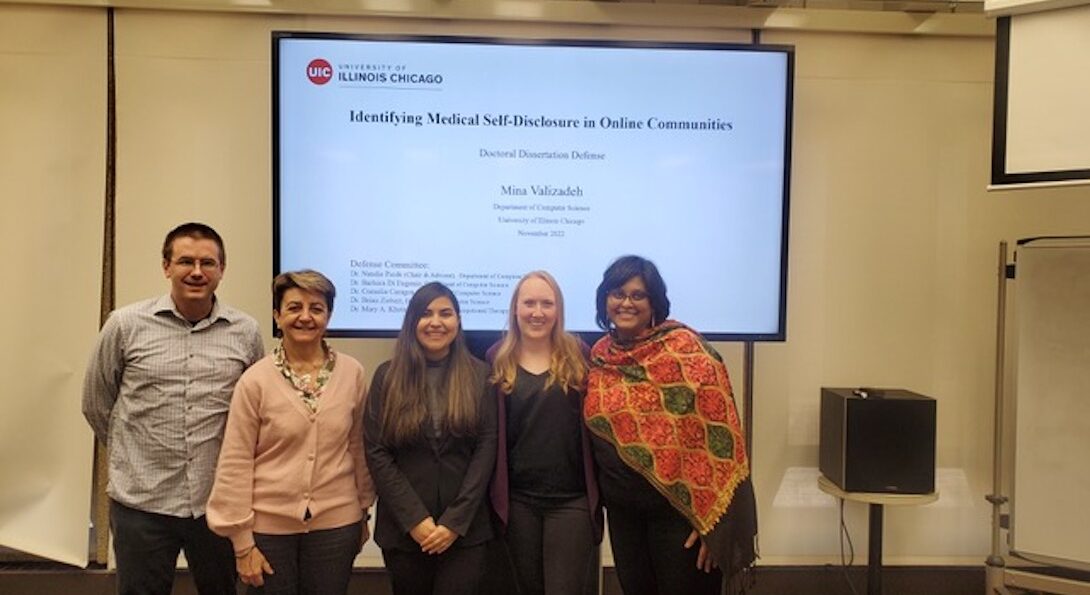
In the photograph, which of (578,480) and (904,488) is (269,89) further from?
(904,488)

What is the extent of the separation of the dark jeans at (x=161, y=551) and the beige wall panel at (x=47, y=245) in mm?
1218

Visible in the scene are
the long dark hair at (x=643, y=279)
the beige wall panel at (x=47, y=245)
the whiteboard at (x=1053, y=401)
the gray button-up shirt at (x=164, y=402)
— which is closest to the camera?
the gray button-up shirt at (x=164, y=402)

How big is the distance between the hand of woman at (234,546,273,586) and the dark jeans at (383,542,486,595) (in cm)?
35

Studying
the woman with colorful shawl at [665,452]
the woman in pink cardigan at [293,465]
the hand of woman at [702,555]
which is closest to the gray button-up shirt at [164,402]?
the woman in pink cardigan at [293,465]

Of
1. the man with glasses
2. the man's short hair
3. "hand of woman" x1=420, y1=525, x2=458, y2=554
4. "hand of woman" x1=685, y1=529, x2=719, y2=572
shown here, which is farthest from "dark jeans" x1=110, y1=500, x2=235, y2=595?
"hand of woman" x1=685, y1=529, x2=719, y2=572

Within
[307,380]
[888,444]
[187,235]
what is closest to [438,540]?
[307,380]

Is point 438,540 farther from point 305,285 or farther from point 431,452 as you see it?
→ point 305,285

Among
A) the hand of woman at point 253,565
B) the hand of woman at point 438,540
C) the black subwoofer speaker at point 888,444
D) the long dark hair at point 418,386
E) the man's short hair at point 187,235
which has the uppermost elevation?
the man's short hair at point 187,235

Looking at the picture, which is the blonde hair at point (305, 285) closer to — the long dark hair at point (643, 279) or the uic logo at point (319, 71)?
the long dark hair at point (643, 279)

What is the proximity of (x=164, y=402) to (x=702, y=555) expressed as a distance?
1.69 meters

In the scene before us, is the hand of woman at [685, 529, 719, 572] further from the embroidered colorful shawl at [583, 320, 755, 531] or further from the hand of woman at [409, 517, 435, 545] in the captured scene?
the hand of woman at [409, 517, 435, 545]

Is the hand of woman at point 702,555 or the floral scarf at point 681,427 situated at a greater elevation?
the floral scarf at point 681,427

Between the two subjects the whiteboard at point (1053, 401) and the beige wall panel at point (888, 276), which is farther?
the beige wall panel at point (888, 276)

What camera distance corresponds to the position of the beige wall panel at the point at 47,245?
121 inches
